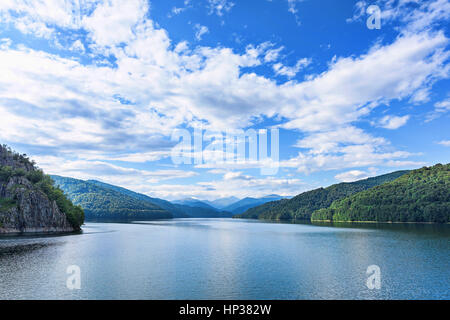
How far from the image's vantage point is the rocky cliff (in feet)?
396

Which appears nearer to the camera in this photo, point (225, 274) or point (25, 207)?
point (225, 274)

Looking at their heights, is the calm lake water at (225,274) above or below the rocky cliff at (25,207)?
below

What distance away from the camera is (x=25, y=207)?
4909 inches

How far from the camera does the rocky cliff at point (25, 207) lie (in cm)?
12056

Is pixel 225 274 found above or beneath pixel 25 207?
beneath

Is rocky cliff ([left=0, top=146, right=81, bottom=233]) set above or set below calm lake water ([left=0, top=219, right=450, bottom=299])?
above

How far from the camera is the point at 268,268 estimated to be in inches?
2014

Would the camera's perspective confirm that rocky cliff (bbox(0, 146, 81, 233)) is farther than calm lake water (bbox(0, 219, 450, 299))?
Yes

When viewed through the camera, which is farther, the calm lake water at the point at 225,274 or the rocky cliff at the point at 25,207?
the rocky cliff at the point at 25,207

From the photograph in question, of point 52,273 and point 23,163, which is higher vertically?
point 23,163

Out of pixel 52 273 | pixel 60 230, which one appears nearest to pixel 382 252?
pixel 52 273
